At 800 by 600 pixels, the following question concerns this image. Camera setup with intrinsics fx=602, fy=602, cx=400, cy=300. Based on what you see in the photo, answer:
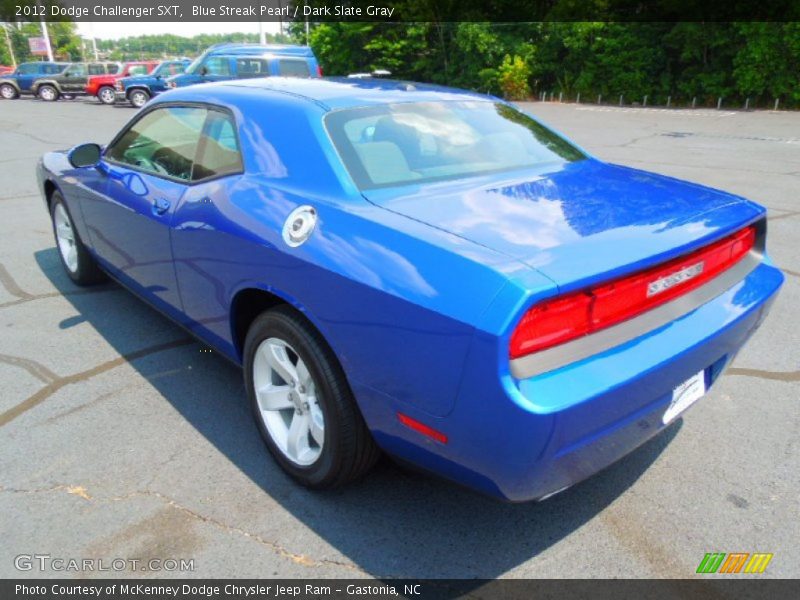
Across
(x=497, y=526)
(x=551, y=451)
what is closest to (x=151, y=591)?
(x=497, y=526)

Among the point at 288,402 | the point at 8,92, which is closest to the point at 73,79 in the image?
the point at 8,92

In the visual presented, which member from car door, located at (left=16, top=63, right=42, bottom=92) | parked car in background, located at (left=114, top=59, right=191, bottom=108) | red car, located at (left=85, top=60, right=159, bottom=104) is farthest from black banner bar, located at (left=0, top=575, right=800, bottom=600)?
car door, located at (left=16, top=63, right=42, bottom=92)

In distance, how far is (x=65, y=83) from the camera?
27312 millimetres

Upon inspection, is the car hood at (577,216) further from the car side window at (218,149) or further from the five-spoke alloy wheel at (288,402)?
the car side window at (218,149)

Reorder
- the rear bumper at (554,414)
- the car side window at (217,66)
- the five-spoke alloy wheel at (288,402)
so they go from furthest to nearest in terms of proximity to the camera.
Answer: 1. the car side window at (217,66)
2. the five-spoke alloy wheel at (288,402)
3. the rear bumper at (554,414)

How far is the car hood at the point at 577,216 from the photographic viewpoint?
1.81 meters

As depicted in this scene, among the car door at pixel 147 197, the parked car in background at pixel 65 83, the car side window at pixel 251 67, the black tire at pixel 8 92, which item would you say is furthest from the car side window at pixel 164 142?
the black tire at pixel 8 92

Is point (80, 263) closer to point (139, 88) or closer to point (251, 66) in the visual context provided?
point (251, 66)

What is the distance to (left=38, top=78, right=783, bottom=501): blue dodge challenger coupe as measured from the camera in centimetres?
170

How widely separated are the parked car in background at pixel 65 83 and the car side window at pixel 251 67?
48.2 feet

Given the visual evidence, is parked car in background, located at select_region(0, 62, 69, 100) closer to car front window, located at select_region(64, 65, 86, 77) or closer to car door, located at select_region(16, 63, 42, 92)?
car door, located at select_region(16, 63, 42, 92)

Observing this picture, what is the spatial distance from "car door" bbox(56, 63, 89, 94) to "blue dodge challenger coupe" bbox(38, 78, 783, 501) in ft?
93.7

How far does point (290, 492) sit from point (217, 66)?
15.9 metres

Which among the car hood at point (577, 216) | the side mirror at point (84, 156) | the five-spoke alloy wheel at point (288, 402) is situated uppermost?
the car hood at point (577, 216)
